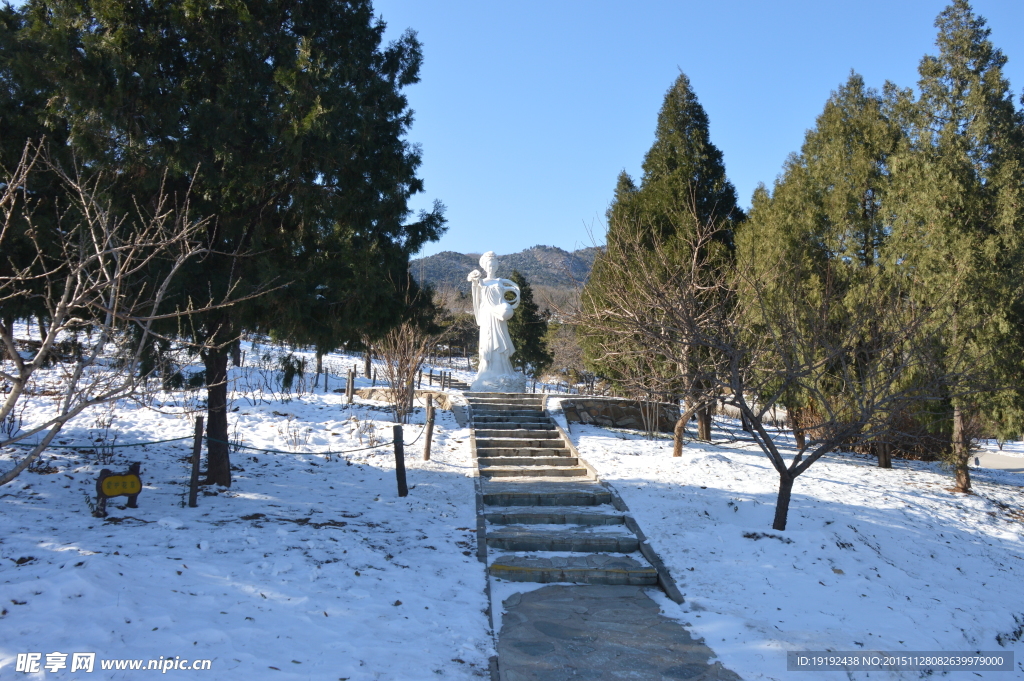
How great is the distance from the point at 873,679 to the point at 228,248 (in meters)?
7.48

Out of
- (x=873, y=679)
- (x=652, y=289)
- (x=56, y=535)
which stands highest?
(x=652, y=289)

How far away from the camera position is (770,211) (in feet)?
41.5

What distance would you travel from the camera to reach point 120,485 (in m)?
6.33

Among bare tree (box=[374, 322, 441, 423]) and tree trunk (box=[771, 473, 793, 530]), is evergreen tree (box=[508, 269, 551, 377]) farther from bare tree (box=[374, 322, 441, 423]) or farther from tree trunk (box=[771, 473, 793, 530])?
tree trunk (box=[771, 473, 793, 530])

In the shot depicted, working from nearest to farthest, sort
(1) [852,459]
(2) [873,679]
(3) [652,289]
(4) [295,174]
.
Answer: (2) [873,679] → (4) [295,174] → (3) [652,289] → (1) [852,459]

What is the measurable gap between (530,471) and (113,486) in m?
5.28

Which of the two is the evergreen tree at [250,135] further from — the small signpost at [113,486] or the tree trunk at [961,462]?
the tree trunk at [961,462]

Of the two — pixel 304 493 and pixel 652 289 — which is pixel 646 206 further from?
pixel 304 493

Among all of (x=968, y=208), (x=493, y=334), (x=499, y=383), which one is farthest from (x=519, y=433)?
(x=968, y=208)

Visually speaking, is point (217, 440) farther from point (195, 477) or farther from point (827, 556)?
point (827, 556)

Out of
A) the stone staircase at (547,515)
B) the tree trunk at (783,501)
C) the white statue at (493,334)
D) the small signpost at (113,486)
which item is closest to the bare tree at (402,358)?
the stone staircase at (547,515)

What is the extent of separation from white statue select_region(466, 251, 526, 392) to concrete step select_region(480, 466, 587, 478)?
4.98m

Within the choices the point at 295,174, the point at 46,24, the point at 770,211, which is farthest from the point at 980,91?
the point at 46,24

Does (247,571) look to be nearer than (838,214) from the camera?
Yes
